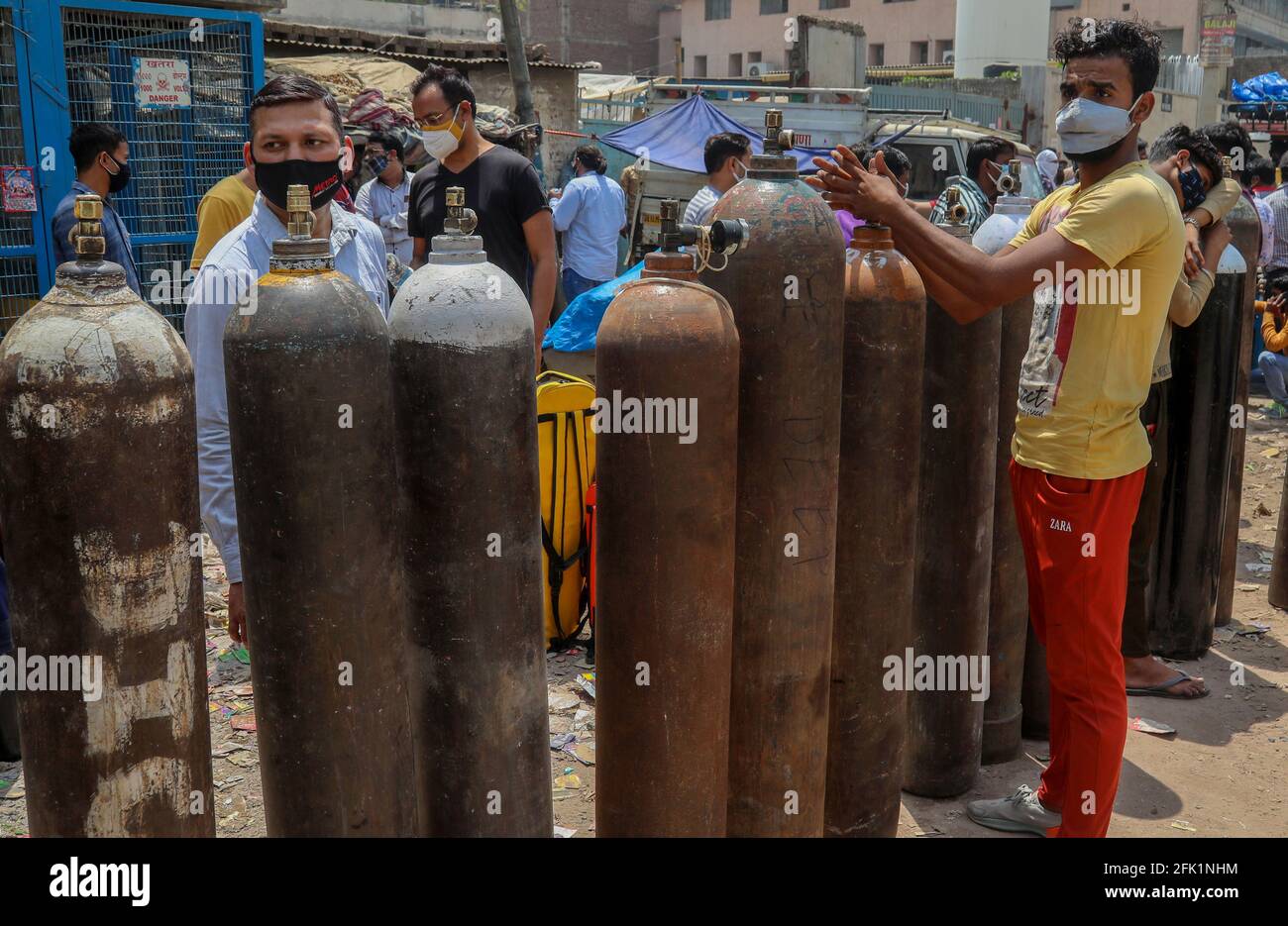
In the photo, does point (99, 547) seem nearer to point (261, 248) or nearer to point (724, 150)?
point (261, 248)

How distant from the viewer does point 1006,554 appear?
14.0 feet

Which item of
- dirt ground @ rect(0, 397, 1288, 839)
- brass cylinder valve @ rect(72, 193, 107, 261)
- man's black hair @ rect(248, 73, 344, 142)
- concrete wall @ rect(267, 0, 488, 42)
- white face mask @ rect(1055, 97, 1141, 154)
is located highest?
concrete wall @ rect(267, 0, 488, 42)

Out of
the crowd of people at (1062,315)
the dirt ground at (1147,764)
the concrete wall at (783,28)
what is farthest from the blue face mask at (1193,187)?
the concrete wall at (783,28)

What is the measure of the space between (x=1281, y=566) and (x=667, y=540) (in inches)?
197

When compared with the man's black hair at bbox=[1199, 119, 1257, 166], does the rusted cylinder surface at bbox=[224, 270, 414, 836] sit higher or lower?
lower

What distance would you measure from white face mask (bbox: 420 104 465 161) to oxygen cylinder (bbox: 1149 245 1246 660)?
362 cm

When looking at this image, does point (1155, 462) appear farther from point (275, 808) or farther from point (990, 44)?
point (990, 44)

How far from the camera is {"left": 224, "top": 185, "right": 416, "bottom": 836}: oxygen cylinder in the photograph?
2229mm

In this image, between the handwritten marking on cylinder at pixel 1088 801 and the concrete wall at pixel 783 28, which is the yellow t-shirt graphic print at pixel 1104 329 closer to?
the handwritten marking on cylinder at pixel 1088 801

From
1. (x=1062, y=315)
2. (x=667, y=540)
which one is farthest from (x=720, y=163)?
(x=667, y=540)

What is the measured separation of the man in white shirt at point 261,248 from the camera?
115 inches

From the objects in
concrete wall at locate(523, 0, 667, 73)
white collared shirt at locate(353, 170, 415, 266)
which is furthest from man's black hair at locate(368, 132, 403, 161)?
concrete wall at locate(523, 0, 667, 73)

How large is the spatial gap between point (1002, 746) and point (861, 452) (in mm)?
1801

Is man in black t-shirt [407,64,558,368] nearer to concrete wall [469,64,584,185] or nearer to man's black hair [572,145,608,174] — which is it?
man's black hair [572,145,608,174]
